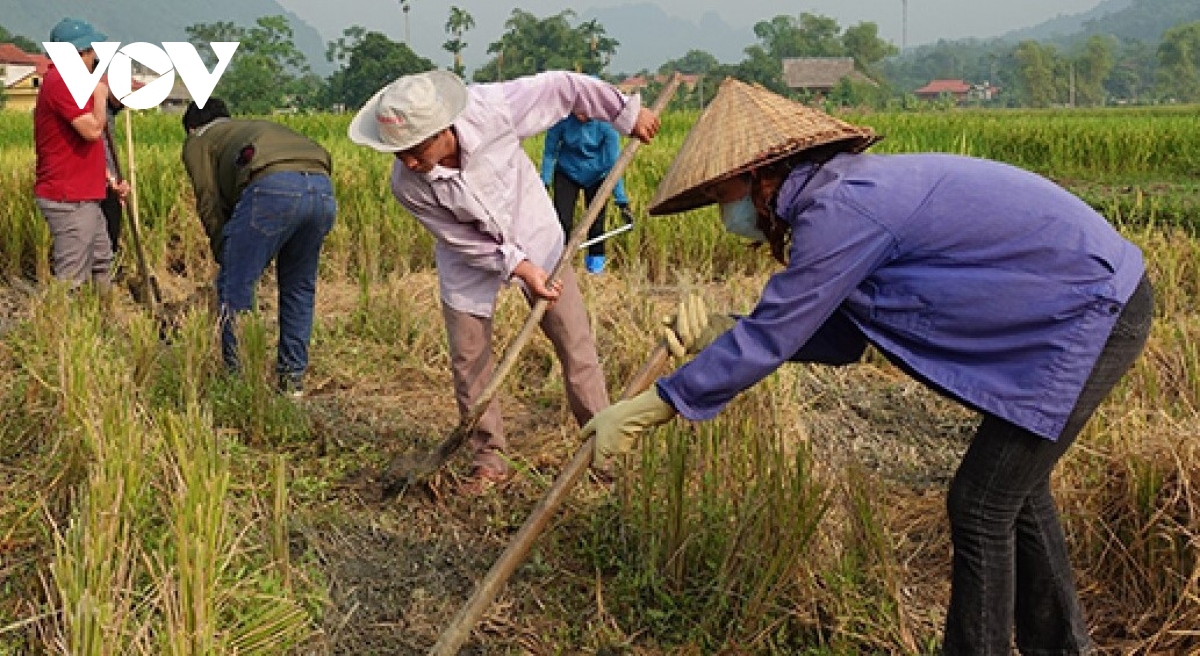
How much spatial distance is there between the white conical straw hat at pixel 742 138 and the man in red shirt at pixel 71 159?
11.5ft

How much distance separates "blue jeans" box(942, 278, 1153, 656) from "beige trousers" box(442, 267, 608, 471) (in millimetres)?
1486

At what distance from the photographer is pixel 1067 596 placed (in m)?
2.17

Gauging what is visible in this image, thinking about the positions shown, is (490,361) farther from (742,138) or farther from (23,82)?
(23,82)

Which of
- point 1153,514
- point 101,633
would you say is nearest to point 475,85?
point 101,633

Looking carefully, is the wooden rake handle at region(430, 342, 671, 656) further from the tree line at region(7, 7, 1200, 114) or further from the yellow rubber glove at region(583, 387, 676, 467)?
the tree line at region(7, 7, 1200, 114)

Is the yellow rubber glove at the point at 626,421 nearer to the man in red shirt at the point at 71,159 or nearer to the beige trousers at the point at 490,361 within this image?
the beige trousers at the point at 490,361

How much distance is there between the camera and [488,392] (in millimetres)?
3105

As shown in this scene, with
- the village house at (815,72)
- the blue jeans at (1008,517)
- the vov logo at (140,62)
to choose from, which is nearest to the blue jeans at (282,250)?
the vov logo at (140,62)

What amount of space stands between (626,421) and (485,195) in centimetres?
117

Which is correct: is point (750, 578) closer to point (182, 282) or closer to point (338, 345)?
point (338, 345)

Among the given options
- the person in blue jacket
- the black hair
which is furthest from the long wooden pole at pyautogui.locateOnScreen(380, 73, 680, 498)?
the person in blue jacket

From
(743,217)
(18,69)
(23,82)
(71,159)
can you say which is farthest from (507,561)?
(18,69)

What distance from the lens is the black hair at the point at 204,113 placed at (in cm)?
423

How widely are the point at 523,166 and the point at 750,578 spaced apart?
1348mm
